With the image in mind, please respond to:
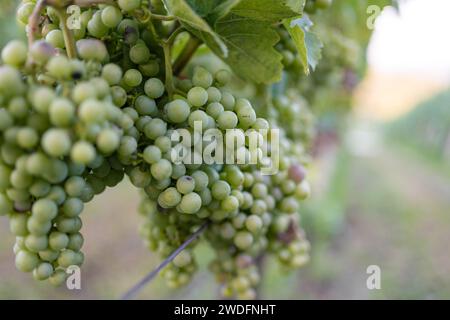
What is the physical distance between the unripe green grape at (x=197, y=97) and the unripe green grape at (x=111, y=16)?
0.15 metres

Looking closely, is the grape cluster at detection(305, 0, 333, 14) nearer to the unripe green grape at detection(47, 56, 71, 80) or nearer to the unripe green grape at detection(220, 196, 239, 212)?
the unripe green grape at detection(220, 196, 239, 212)

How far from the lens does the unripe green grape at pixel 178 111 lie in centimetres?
69

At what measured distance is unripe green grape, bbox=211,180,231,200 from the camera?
76 centimetres

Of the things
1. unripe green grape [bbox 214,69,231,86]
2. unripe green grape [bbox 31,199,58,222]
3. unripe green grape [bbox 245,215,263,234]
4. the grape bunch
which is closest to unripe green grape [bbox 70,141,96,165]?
the grape bunch

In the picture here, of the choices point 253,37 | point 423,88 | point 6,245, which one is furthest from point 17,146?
point 423,88

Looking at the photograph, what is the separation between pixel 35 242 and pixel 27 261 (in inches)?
2.0

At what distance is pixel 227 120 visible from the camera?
0.71 meters

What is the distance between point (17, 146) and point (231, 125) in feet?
1.00

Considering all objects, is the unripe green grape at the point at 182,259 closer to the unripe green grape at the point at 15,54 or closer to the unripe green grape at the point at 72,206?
the unripe green grape at the point at 72,206

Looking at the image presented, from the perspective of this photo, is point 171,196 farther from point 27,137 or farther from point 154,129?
point 27,137

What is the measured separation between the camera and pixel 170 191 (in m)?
0.70

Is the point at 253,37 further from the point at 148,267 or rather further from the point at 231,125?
the point at 148,267

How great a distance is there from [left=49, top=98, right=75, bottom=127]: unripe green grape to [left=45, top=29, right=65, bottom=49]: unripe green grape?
0.19 metres

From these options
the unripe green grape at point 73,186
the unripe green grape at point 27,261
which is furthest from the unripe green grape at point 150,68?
the unripe green grape at point 27,261
